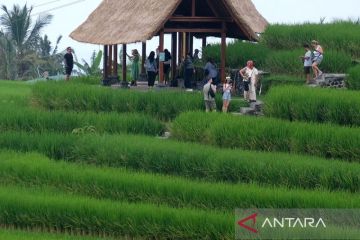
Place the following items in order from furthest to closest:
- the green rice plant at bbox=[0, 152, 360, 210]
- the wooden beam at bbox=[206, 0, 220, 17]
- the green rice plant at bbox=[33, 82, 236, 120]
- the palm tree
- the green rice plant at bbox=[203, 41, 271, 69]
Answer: the palm tree → the green rice plant at bbox=[203, 41, 271, 69] → the wooden beam at bbox=[206, 0, 220, 17] → the green rice plant at bbox=[33, 82, 236, 120] → the green rice plant at bbox=[0, 152, 360, 210]

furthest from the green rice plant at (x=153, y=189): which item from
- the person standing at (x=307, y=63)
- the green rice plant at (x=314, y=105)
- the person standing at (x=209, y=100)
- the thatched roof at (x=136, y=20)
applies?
the thatched roof at (x=136, y=20)

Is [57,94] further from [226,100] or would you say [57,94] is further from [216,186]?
[216,186]

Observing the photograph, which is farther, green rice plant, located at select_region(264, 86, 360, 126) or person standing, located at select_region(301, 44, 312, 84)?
person standing, located at select_region(301, 44, 312, 84)

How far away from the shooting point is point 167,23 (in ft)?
83.7

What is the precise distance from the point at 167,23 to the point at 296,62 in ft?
12.3

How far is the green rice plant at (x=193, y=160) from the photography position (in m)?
15.5

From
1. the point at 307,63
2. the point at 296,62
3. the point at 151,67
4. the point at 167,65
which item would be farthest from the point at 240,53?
the point at 307,63

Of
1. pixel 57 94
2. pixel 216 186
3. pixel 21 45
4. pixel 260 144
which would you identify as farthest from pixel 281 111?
pixel 21 45

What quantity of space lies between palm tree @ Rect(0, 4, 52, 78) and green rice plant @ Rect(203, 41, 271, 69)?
447 inches

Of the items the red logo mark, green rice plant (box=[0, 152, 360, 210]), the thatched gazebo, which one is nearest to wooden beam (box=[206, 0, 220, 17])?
the thatched gazebo

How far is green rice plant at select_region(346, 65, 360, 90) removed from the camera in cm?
2122

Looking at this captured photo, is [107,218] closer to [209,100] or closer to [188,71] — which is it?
[209,100]

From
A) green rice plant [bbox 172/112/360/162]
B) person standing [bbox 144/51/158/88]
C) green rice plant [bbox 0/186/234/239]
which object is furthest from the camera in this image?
person standing [bbox 144/51/158/88]

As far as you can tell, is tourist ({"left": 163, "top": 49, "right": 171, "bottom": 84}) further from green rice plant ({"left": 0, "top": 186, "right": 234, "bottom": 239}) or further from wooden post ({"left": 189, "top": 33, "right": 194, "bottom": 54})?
green rice plant ({"left": 0, "top": 186, "right": 234, "bottom": 239})
